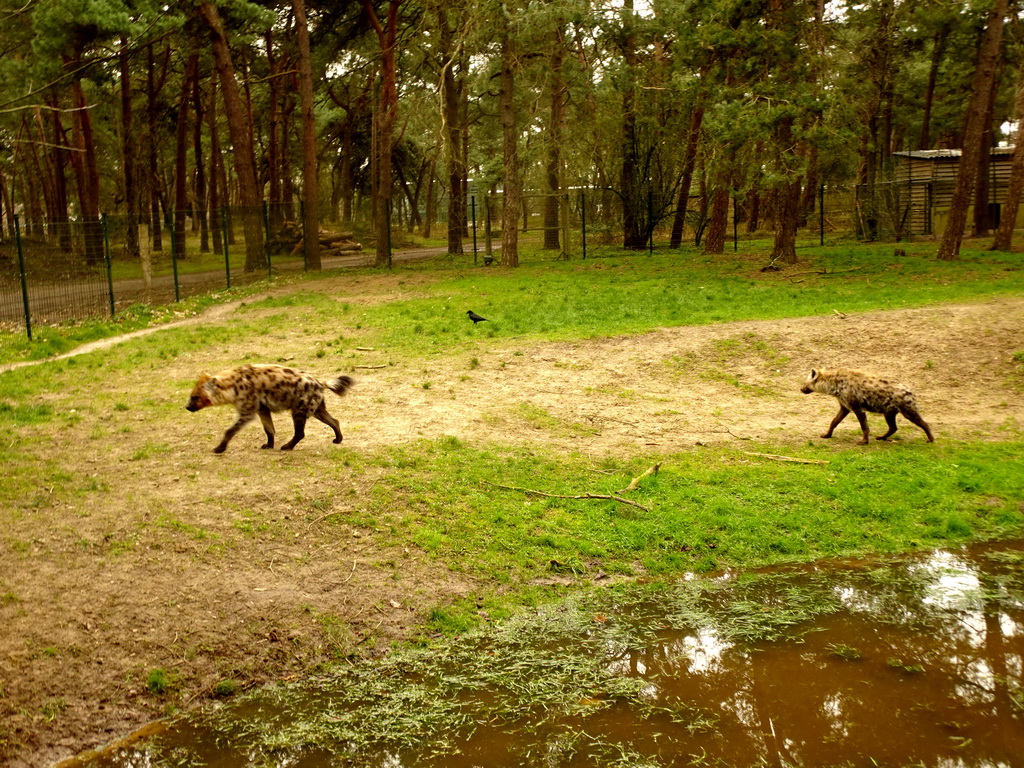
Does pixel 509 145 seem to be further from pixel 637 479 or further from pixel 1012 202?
pixel 637 479

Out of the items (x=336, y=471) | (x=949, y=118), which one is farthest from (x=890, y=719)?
(x=949, y=118)

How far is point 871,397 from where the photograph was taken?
10.0m

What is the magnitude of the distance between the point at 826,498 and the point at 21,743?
270 inches

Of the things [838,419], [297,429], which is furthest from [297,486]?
[838,419]

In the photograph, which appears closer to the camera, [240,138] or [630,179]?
[240,138]

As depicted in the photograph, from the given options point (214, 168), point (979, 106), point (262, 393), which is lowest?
point (262, 393)

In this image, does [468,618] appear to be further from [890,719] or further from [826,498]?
[826,498]

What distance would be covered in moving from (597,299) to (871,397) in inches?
425

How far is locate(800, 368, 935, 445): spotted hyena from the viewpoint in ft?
32.7

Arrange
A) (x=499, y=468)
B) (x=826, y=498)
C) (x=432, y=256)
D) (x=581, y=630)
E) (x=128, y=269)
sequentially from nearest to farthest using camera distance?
(x=581, y=630)
(x=826, y=498)
(x=499, y=468)
(x=128, y=269)
(x=432, y=256)

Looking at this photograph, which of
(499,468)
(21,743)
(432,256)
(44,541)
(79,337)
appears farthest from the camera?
(432,256)

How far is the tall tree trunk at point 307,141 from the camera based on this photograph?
90.1 ft

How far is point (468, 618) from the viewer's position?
263 inches

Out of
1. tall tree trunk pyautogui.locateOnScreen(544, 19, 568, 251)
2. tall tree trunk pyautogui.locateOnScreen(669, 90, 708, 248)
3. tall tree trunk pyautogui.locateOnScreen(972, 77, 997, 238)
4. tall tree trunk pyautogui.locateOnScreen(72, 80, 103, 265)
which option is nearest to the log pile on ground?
tall tree trunk pyautogui.locateOnScreen(72, 80, 103, 265)
